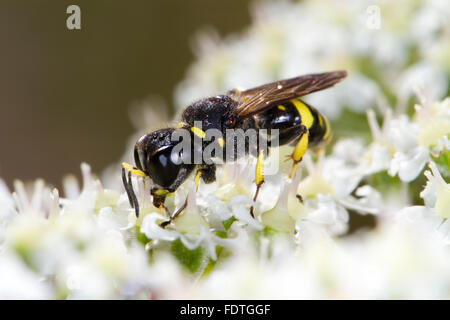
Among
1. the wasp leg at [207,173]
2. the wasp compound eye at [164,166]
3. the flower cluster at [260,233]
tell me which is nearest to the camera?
the flower cluster at [260,233]

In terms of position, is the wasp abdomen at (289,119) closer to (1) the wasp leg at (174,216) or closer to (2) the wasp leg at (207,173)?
(2) the wasp leg at (207,173)

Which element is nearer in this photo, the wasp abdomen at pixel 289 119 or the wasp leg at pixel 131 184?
the wasp leg at pixel 131 184

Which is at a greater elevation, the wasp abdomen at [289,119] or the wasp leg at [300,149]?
the wasp abdomen at [289,119]

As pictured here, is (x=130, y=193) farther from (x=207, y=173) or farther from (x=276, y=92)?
(x=276, y=92)

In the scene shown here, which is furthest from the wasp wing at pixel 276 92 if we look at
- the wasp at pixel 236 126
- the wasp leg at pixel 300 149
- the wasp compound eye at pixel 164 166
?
Answer: the wasp compound eye at pixel 164 166

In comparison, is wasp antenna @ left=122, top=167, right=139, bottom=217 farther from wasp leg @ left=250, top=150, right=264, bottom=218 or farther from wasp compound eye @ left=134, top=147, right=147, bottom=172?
wasp leg @ left=250, top=150, right=264, bottom=218

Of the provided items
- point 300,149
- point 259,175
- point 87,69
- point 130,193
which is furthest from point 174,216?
point 87,69
